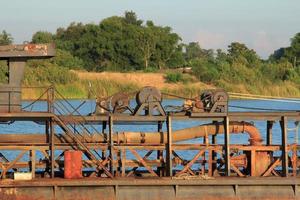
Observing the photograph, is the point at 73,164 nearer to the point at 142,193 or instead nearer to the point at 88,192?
the point at 88,192

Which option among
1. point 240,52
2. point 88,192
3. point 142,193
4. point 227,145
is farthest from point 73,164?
point 240,52

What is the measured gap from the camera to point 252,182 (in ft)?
66.3

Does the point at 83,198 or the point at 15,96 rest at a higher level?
the point at 15,96

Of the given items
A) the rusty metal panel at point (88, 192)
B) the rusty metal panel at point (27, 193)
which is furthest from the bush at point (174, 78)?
the rusty metal panel at point (27, 193)

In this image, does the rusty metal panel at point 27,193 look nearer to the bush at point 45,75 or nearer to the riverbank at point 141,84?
the riverbank at point 141,84

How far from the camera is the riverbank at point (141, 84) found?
55.2 m

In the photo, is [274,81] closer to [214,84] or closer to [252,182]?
[214,84]

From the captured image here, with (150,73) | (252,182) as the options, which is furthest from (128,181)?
(150,73)

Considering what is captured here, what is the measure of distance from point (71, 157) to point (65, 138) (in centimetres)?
100

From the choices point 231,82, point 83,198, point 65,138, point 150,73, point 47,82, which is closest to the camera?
point 83,198

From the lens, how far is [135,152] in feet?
69.9

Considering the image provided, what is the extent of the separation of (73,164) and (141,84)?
1988 inches

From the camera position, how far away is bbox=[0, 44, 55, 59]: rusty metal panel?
20875 mm

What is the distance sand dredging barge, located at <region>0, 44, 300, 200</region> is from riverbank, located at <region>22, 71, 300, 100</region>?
81.7 ft
